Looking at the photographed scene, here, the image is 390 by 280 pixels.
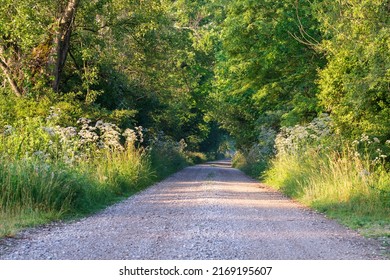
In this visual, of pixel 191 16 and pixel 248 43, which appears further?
pixel 191 16

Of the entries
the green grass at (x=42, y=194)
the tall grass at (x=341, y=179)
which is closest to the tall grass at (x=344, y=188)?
the tall grass at (x=341, y=179)

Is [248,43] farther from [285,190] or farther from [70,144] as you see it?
[70,144]

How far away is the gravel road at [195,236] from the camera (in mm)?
8406

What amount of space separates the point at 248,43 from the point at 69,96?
26.4 feet

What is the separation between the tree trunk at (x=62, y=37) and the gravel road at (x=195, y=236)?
962cm

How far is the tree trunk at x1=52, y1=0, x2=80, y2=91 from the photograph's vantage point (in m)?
22.5

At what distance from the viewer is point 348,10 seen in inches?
596

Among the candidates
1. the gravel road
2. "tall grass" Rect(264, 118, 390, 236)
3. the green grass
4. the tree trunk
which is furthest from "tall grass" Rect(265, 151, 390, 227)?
the tree trunk

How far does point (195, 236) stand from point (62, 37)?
14.9 meters

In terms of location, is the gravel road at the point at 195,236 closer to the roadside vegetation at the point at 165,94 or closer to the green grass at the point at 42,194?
the green grass at the point at 42,194

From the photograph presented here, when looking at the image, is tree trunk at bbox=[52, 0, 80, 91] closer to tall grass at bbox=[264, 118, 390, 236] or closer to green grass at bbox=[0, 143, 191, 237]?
green grass at bbox=[0, 143, 191, 237]

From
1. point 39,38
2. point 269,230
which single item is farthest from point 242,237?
point 39,38

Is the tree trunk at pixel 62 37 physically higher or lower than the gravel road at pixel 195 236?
higher

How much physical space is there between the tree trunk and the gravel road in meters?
9.62
